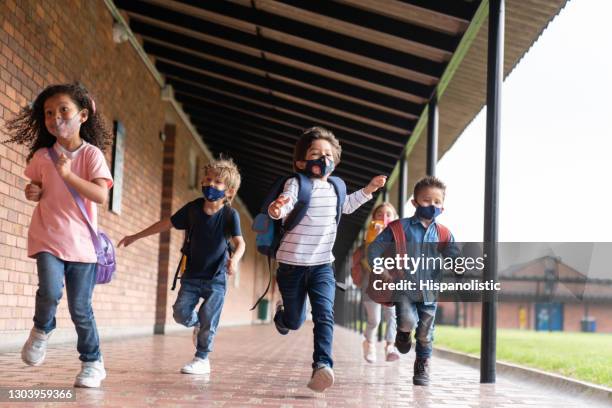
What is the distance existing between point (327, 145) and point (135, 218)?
20.3 feet

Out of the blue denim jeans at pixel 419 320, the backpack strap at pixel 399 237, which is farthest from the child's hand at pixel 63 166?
the blue denim jeans at pixel 419 320

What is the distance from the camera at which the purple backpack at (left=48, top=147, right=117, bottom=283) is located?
3.24 meters

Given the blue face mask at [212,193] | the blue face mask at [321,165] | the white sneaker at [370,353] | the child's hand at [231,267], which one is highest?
the blue face mask at [321,165]

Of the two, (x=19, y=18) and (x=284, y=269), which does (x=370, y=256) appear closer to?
(x=284, y=269)

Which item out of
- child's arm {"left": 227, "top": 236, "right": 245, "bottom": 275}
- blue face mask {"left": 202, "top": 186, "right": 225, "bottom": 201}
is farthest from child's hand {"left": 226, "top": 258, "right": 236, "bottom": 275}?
blue face mask {"left": 202, "top": 186, "right": 225, "bottom": 201}

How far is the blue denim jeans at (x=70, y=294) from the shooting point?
3.16 m

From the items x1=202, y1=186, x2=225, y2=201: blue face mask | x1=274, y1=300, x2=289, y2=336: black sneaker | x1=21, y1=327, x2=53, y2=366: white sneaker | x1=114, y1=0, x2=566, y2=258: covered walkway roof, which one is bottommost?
x1=21, y1=327, x2=53, y2=366: white sneaker

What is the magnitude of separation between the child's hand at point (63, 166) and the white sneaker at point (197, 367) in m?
1.84

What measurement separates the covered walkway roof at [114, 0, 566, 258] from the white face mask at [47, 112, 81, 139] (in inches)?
129

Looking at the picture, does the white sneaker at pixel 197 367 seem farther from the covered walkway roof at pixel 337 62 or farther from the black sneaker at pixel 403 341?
the covered walkway roof at pixel 337 62

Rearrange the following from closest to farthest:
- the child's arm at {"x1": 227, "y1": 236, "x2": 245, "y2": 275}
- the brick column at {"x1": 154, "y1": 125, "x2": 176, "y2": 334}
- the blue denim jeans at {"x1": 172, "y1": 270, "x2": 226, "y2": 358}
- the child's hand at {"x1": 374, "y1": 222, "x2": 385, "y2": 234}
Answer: the child's arm at {"x1": 227, "y1": 236, "x2": 245, "y2": 275} → the blue denim jeans at {"x1": 172, "y1": 270, "x2": 226, "y2": 358} → the child's hand at {"x1": 374, "y1": 222, "x2": 385, "y2": 234} → the brick column at {"x1": 154, "y1": 125, "x2": 176, "y2": 334}

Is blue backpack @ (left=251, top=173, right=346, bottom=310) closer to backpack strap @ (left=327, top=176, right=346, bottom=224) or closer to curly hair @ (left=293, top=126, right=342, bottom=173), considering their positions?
backpack strap @ (left=327, top=176, right=346, bottom=224)

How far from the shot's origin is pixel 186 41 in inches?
347

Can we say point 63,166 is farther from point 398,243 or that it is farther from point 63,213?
point 398,243
